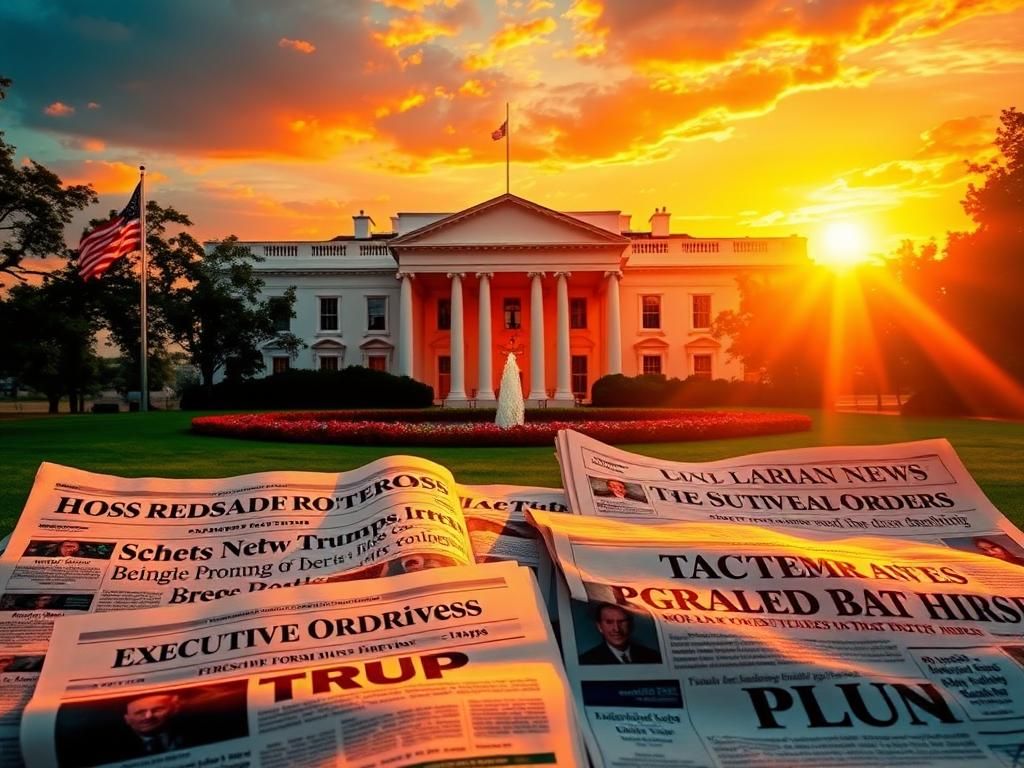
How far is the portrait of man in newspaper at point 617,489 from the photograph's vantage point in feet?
5.90

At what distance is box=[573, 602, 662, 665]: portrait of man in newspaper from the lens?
3.64ft

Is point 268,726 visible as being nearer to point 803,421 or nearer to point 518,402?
point 803,421

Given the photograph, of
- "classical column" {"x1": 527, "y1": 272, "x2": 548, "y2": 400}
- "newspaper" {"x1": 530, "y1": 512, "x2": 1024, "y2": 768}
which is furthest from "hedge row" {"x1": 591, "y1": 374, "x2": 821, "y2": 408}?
"newspaper" {"x1": 530, "y1": 512, "x2": 1024, "y2": 768}

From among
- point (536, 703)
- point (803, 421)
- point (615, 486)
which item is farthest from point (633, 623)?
point (803, 421)

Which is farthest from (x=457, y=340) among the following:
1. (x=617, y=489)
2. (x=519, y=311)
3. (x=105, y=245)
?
(x=617, y=489)

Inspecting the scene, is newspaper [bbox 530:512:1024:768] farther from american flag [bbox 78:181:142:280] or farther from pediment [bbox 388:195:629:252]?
pediment [bbox 388:195:629:252]

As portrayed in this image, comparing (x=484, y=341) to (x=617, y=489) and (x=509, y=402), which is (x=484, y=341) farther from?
(x=617, y=489)

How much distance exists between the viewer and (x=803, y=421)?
35.9ft

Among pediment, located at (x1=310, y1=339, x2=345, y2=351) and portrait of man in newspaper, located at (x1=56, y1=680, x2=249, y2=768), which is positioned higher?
pediment, located at (x1=310, y1=339, x2=345, y2=351)

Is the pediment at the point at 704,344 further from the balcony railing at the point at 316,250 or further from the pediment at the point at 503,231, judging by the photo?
the balcony railing at the point at 316,250

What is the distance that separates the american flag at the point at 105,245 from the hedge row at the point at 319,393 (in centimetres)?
707

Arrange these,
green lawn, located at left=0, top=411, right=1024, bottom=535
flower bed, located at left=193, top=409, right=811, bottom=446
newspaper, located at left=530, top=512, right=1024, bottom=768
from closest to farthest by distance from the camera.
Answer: newspaper, located at left=530, top=512, right=1024, bottom=768 < green lawn, located at left=0, top=411, right=1024, bottom=535 < flower bed, located at left=193, top=409, right=811, bottom=446

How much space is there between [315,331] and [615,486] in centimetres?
2886

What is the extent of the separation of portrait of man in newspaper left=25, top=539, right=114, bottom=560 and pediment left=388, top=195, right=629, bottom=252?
81.8 ft
